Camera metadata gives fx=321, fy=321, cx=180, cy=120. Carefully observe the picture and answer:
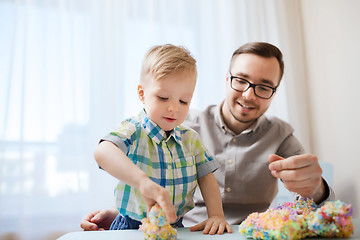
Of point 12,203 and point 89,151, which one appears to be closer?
point 12,203

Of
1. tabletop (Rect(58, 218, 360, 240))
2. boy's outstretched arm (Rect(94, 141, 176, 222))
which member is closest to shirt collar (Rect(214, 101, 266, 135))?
tabletop (Rect(58, 218, 360, 240))

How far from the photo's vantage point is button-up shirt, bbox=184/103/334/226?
4.89ft

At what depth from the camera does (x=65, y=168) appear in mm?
2451

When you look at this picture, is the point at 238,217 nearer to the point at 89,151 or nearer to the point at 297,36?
the point at 89,151

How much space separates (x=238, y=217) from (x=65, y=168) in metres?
1.50

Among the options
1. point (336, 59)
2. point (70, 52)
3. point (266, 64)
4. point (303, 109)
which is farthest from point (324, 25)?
point (70, 52)

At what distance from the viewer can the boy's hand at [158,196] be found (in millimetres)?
687

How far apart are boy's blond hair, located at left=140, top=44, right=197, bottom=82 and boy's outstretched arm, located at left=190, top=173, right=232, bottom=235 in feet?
1.24

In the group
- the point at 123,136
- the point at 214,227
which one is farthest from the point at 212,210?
the point at 123,136

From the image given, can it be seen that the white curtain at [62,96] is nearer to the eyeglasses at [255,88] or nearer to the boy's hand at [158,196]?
the eyeglasses at [255,88]

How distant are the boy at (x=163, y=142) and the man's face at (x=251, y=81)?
20.9 inches

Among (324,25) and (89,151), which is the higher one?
(324,25)

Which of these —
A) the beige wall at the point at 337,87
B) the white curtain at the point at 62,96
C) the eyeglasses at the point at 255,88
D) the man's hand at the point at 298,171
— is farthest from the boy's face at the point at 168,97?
the beige wall at the point at 337,87

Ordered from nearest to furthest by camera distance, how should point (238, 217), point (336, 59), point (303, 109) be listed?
point (238, 217)
point (336, 59)
point (303, 109)
